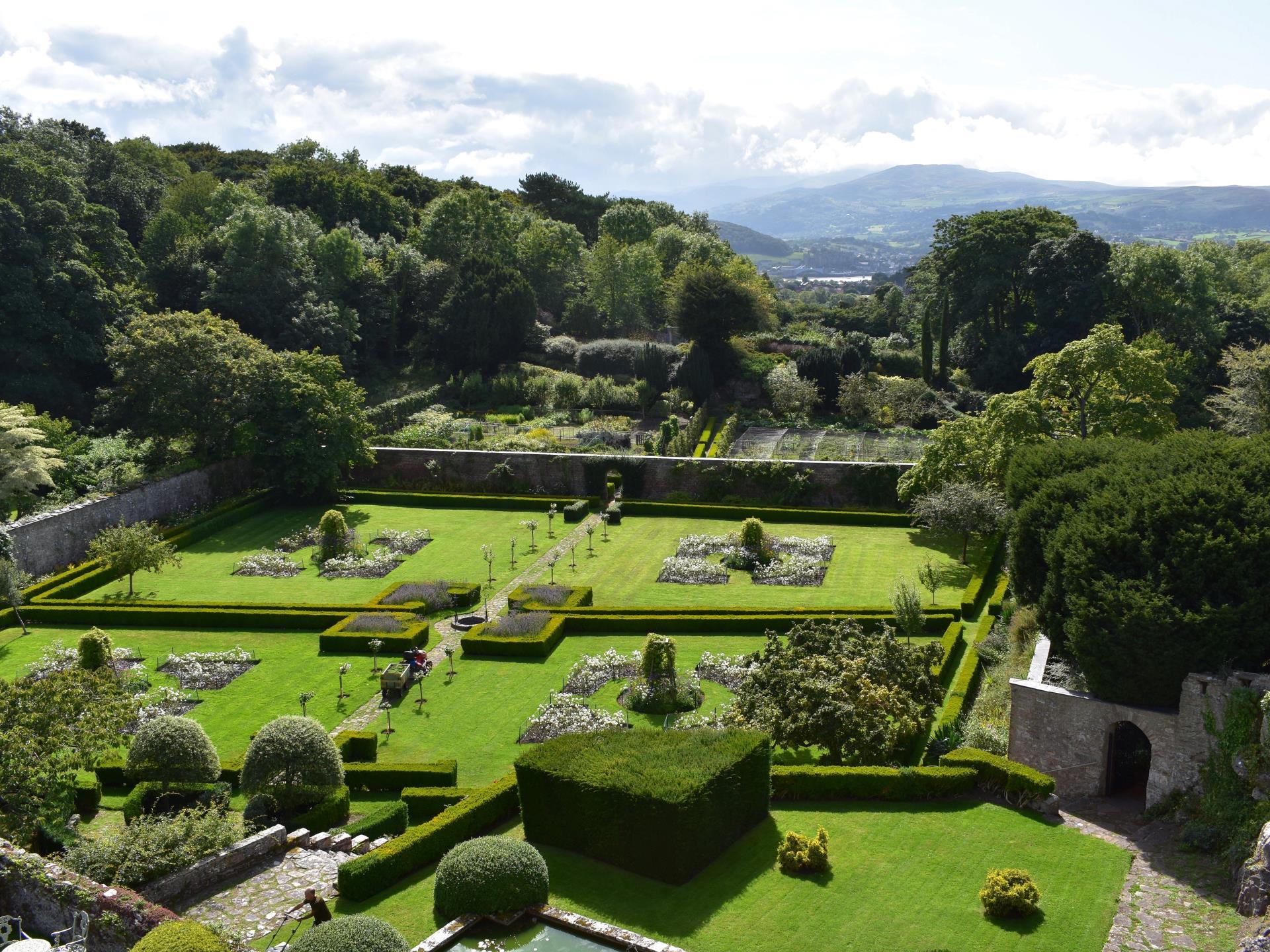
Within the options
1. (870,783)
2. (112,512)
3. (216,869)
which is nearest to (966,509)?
(870,783)

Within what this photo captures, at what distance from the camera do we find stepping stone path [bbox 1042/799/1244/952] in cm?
1466

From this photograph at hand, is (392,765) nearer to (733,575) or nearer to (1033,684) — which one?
(1033,684)

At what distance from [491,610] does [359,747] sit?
360 inches

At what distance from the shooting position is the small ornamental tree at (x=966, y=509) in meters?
31.8

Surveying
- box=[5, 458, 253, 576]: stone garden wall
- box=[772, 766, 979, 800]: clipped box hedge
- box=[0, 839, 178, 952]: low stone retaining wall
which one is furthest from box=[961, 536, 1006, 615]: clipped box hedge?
box=[5, 458, 253, 576]: stone garden wall

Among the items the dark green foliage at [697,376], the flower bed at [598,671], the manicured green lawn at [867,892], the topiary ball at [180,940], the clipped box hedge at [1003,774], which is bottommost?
the flower bed at [598,671]

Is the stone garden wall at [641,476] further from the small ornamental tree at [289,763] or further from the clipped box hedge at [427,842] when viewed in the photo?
the small ornamental tree at [289,763]

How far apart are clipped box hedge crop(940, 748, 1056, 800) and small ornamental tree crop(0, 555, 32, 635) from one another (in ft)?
78.3

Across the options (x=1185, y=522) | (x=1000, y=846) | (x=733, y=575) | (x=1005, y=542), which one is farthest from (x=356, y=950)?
(x=1005, y=542)

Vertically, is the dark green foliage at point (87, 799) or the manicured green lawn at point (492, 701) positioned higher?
the dark green foliage at point (87, 799)

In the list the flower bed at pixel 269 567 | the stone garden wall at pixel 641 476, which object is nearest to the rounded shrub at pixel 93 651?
the flower bed at pixel 269 567

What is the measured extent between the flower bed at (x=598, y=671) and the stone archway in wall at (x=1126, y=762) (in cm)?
999

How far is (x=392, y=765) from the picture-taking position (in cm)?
2030

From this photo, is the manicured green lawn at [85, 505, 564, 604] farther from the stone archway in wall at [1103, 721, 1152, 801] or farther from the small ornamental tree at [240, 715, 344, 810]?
the stone archway in wall at [1103, 721, 1152, 801]
